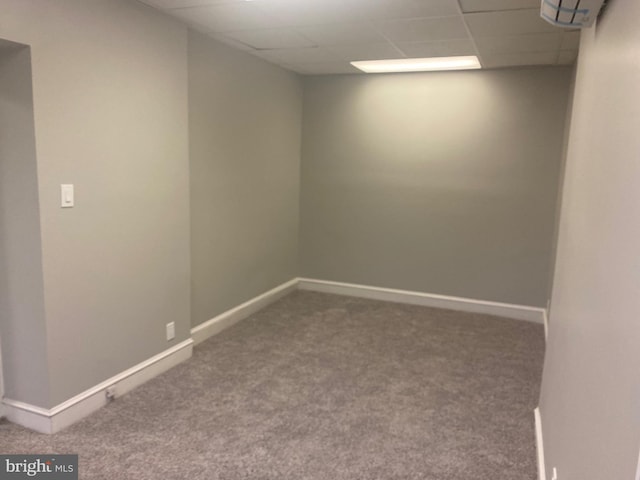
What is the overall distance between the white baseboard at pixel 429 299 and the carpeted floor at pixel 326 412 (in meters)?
0.37

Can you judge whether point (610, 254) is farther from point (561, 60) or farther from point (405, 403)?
point (561, 60)

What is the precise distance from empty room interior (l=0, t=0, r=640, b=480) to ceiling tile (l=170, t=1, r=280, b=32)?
25 millimetres

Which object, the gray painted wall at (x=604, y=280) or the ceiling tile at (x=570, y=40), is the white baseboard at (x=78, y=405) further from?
the ceiling tile at (x=570, y=40)

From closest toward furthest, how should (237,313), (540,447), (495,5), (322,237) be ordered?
(540,447) → (495,5) → (237,313) → (322,237)

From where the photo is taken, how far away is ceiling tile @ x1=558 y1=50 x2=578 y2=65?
3.63 meters

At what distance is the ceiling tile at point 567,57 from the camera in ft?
11.9

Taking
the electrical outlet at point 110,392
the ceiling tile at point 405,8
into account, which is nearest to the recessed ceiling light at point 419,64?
the ceiling tile at point 405,8

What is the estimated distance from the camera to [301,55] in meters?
4.05

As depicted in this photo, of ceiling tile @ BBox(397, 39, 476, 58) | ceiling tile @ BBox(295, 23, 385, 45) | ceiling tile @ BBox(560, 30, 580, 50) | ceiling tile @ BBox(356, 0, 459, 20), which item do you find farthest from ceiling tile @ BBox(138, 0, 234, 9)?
ceiling tile @ BBox(560, 30, 580, 50)

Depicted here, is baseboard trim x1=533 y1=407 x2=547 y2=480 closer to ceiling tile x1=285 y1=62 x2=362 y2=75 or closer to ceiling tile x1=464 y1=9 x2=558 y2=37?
ceiling tile x1=464 y1=9 x2=558 y2=37

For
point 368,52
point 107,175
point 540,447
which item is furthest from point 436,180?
point 107,175

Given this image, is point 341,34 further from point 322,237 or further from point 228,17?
point 322,237

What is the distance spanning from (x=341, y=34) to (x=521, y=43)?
1.30 metres

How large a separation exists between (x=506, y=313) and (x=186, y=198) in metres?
3.24
